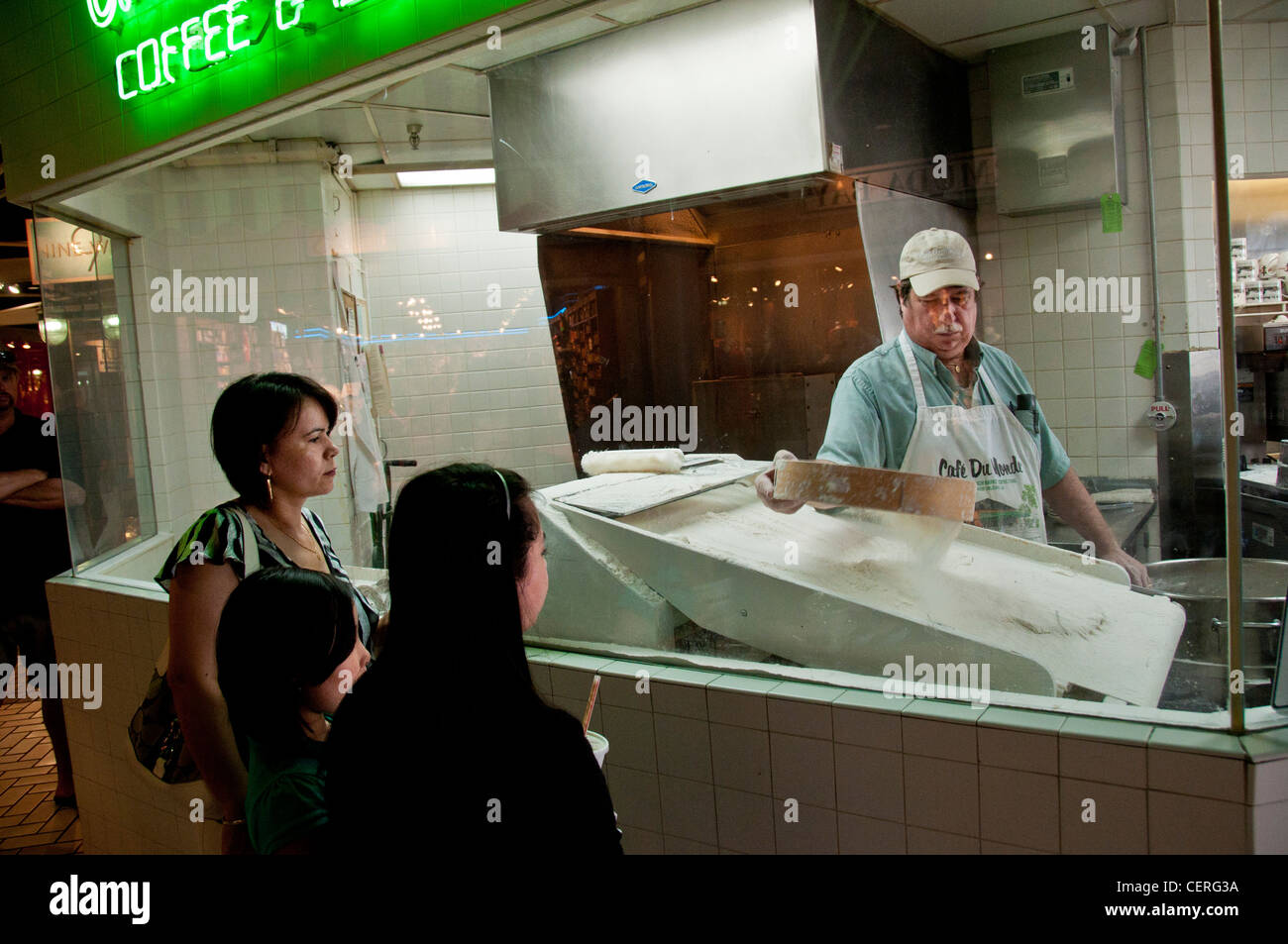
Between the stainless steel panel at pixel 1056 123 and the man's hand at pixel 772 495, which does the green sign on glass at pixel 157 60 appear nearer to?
the stainless steel panel at pixel 1056 123

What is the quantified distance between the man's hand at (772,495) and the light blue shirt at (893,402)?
106 mm

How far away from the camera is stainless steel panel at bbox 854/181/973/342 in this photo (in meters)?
1.79

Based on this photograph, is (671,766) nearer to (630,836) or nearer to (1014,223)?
(630,836)

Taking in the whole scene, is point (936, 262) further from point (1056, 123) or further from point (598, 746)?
point (598, 746)

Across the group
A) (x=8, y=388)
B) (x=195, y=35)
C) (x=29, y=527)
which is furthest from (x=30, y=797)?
(x=195, y=35)

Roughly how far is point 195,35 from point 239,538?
2.01 m

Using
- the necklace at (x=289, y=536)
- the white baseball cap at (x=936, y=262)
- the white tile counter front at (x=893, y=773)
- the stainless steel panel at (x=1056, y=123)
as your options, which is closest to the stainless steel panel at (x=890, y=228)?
the white baseball cap at (x=936, y=262)

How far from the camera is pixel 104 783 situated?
3395 mm

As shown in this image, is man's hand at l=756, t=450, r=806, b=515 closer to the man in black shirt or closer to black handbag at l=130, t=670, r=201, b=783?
black handbag at l=130, t=670, r=201, b=783

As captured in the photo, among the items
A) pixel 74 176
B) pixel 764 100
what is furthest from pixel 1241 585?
pixel 74 176

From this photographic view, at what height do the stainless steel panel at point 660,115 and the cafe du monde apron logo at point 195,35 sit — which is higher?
the cafe du monde apron logo at point 195,35

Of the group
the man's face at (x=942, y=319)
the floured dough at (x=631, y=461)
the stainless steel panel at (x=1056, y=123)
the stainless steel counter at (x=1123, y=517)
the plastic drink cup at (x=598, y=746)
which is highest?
the stainless steel panel at (x=1056, y=123)

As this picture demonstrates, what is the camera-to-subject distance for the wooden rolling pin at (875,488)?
1.81 meters
